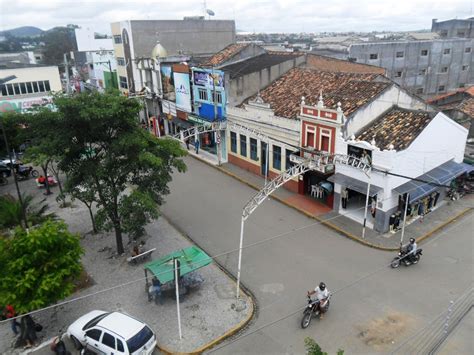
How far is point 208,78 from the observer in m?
27.9

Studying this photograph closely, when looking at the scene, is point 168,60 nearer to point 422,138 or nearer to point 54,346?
point 422,138

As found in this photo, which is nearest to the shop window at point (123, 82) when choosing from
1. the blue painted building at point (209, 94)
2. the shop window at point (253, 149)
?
the blue painted building at point (209, 94)

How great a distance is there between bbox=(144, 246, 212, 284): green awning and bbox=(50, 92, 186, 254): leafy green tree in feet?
6.03

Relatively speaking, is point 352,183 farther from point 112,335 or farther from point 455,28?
point 455,28

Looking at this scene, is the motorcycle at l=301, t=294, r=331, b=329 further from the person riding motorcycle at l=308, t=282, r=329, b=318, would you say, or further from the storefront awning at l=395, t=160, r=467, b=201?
the storefront awning at l=395, t=160, r=467, b=201

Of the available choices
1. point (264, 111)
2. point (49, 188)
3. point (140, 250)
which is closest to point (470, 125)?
point (264, 111)

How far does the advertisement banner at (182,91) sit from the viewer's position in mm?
30653

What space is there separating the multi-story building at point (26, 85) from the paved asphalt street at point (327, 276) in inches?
1071

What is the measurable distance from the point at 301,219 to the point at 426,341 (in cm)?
908

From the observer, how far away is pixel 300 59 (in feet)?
94.5

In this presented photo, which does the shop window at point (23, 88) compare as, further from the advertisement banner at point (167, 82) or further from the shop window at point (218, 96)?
the shop window at point (218, 96)

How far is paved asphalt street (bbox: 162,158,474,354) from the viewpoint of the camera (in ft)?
39.6

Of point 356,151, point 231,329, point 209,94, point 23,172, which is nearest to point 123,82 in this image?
point 23,172

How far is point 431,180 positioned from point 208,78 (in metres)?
16.4
